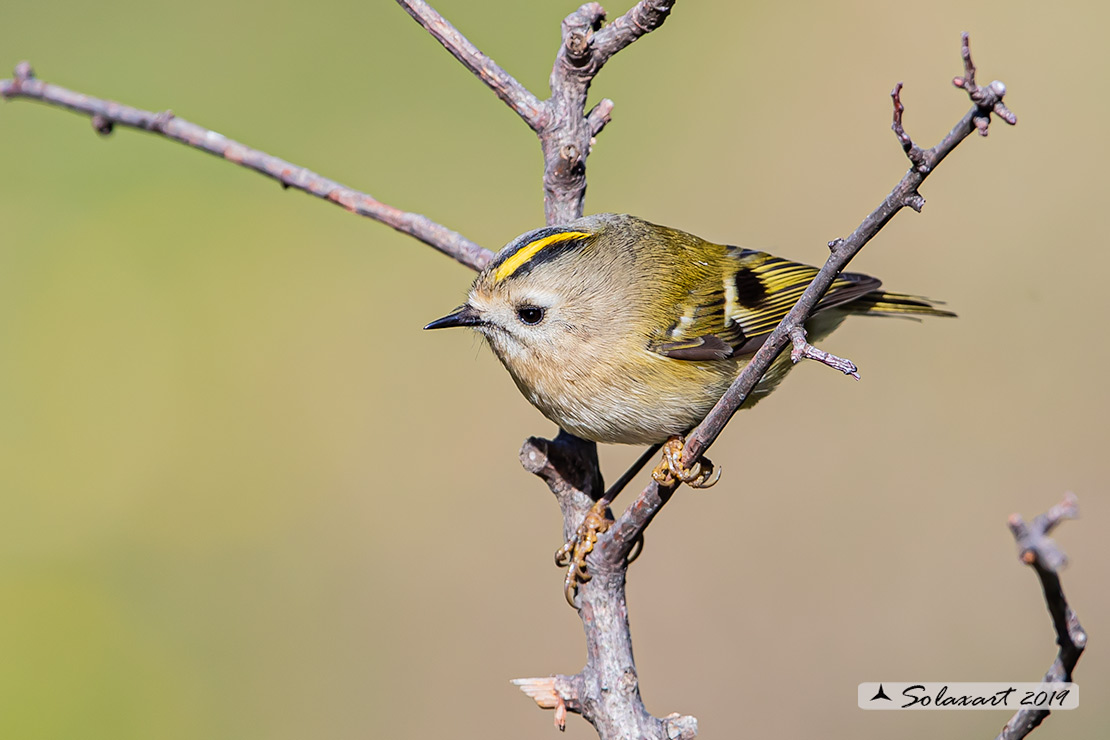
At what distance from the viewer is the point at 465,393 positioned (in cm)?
441

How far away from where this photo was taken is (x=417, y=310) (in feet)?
15.0

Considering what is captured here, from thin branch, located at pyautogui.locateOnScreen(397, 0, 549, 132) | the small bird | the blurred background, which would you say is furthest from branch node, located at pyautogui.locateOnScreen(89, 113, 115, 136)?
the blurred background

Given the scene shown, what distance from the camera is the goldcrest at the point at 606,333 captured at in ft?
6.91

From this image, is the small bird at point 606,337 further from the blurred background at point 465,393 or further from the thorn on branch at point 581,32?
the blurred background at point 465,393

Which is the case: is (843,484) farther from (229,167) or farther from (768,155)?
(229,167)

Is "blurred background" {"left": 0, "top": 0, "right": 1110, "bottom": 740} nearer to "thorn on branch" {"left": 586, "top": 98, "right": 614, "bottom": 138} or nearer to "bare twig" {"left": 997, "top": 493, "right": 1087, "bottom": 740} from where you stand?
"thorn on branch" {"left": 586, "top": 98, "right": 614, "bottom": 138}

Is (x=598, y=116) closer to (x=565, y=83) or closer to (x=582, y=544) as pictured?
(x=565, y=83)

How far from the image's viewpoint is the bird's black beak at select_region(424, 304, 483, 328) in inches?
85.0

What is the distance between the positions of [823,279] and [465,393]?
3.29 meters

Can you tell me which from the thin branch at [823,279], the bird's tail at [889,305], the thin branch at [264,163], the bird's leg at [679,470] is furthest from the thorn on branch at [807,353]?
the bird's tail at [889,305]

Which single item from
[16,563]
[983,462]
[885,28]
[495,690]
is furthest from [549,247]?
[885,28]

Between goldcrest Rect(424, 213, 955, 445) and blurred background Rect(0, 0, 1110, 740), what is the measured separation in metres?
1.61

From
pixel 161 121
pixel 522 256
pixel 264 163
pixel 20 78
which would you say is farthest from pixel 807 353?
pixel 20 78

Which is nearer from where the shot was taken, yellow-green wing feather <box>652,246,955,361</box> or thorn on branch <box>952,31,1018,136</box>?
thorn on branch <box>952,31,1018,136</box>
